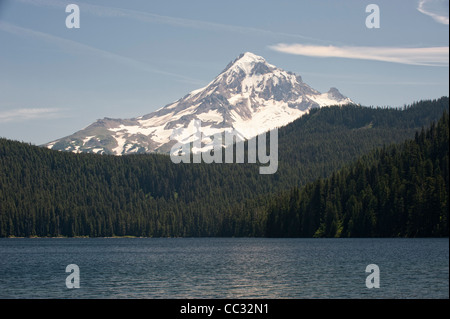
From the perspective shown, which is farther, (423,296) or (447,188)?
(447,188)

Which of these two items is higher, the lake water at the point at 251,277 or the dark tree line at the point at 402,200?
the dark tree line at the point at 402,200

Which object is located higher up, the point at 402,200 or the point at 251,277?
the point at 402,200

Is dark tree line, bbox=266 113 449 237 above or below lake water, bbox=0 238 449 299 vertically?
above

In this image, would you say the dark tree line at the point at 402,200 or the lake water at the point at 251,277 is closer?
the lake water at the point at 251,277

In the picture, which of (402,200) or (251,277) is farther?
(402,200)

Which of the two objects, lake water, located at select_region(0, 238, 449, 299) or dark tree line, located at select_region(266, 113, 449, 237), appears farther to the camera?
dark tree line, located at select_region(266, 113, 449, 237)

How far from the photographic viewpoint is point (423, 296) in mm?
64188

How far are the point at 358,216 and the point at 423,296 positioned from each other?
12265 cm

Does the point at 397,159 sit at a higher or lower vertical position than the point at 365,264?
higher
